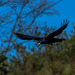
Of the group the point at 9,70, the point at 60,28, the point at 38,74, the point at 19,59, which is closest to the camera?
the point at 60,28

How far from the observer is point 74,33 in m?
14.7

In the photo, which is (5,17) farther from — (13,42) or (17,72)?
(17,72)

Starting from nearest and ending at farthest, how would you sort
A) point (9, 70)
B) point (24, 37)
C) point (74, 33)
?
point (24, 37) → point (9, 70) → point (74, 33)

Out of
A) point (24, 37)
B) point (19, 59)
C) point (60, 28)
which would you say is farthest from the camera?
point (19, 59)

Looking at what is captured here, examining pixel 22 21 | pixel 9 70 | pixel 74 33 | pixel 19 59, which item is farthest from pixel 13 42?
pixel 9 70

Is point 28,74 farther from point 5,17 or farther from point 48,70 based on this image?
point 5,17

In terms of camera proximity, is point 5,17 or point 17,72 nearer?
point 17,72

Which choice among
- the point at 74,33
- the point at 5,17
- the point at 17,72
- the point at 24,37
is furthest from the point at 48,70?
the point at 5,17

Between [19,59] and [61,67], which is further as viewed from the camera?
[19,59]

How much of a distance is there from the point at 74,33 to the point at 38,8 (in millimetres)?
3374

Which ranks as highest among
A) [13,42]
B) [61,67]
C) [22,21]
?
[61,67]

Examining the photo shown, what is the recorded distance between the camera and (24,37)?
6324 millimetres

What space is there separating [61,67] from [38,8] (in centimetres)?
843

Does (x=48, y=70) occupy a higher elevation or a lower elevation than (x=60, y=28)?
lower
